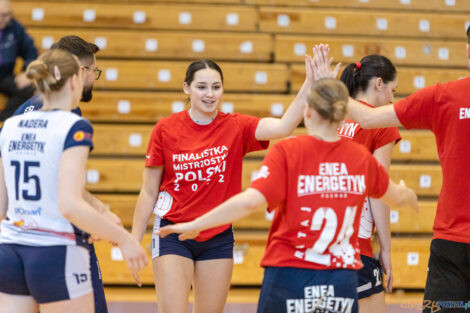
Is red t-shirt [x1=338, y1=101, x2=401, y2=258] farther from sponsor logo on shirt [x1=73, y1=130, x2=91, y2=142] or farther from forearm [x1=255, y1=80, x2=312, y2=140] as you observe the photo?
sponsor logo on shirt [x1=73, y1=130, x2=91, y2=142]

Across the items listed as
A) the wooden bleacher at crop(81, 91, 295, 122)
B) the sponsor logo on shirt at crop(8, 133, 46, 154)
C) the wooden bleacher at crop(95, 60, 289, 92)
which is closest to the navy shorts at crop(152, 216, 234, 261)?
the sponsor logo on shirt at crop(8, 133, 46, 154)

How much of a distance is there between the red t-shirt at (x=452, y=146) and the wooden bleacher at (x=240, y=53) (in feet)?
9.63

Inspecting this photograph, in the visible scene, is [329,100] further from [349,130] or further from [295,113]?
[349,130]

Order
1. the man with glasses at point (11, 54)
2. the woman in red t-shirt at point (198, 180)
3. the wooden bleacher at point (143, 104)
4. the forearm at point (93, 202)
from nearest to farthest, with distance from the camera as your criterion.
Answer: the forearm at point (93, 202) → the woman in red t-shirt at point (198, 180) → the man with glasses at point (11, 54) → the wooden bleacher at point (143, 104)

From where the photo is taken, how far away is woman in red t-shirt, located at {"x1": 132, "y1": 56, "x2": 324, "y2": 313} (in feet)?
9.62

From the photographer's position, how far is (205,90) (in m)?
3.09

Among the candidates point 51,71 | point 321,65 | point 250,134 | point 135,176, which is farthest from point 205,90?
point 135,176

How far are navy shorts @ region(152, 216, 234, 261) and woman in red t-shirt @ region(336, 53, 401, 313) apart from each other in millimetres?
649

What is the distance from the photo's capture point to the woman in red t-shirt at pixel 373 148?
2.92 meters

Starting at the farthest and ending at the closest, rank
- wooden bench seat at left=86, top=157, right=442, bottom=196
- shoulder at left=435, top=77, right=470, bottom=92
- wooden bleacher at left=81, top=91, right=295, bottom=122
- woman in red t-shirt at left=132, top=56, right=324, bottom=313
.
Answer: wooden bleacher at left=81, top=91, right=295, bottom=122 → wooden bench seat at left=86, top=157, right=442, bottom=196 → woman in red t-shirt at left=132, top=56, right=324, bottom=313 → shoulder at left=435, top=77, right=470, bottom=92

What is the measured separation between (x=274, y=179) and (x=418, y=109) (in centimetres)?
85

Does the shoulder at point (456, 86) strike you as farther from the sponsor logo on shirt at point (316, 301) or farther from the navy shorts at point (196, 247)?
the navy shorts at point (196, 247)

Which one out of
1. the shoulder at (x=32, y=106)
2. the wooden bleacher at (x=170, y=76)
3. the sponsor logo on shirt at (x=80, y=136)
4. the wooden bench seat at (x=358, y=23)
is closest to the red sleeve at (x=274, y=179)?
the sponsor logo on shirt at (x=80, y=136)

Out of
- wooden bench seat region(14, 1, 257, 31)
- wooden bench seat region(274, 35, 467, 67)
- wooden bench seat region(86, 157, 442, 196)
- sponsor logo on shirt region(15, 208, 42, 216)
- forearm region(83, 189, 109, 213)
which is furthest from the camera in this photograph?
wooden bench seat region(14, 1, 257, 31)
